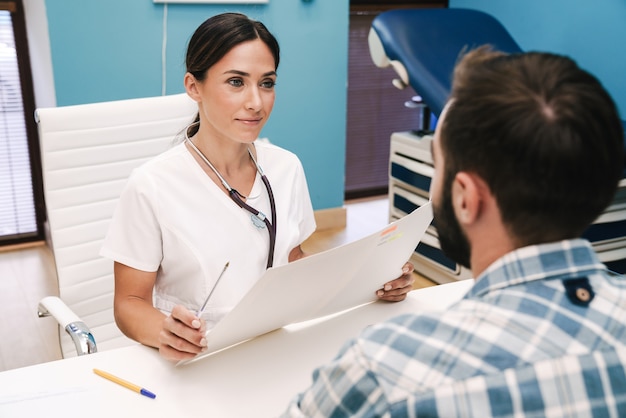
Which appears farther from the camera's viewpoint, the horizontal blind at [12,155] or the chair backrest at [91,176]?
the horizontal blind at [12,155]

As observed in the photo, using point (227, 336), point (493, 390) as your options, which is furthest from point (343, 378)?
point (227, 336)

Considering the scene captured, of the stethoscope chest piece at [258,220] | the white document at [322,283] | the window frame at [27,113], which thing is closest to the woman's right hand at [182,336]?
the white document at [322,283]

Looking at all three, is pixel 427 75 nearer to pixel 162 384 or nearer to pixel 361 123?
pixel 361 123

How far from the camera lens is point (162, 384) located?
1.02 meters

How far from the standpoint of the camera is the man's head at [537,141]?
61 centimetres

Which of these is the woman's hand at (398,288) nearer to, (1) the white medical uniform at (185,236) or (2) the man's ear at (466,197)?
(1) the white medical uniform at (185,236)

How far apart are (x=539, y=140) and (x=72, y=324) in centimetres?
98

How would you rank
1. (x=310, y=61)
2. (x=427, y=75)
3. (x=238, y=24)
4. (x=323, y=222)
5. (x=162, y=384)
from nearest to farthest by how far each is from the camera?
(x=162, y=384)
(x=238, y=24)
(x=427, y=75)
(x=310, y=61)
(x=323, y=222)

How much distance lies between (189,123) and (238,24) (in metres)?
0.32

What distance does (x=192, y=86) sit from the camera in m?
1.40

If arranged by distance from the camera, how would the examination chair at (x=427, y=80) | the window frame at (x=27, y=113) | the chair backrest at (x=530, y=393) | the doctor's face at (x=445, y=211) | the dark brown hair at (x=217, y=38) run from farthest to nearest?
the window frame at (x=27, y=113), the examination chair at (x=427, y=80), the dark brown hair at (x=217, y=38), the doctor's face at (x=445, y=211), the chair backrest at (x=530, y=393)

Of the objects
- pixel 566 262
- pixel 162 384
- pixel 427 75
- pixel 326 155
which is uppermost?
pixel 566 262

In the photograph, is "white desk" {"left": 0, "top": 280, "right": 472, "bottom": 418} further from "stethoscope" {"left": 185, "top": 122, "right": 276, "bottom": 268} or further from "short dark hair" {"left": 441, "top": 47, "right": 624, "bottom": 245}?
"short dark hair" {"left": 441, "top": 47, "right": 624, "bottom": 245}

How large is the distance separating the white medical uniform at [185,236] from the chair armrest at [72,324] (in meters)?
0.15
